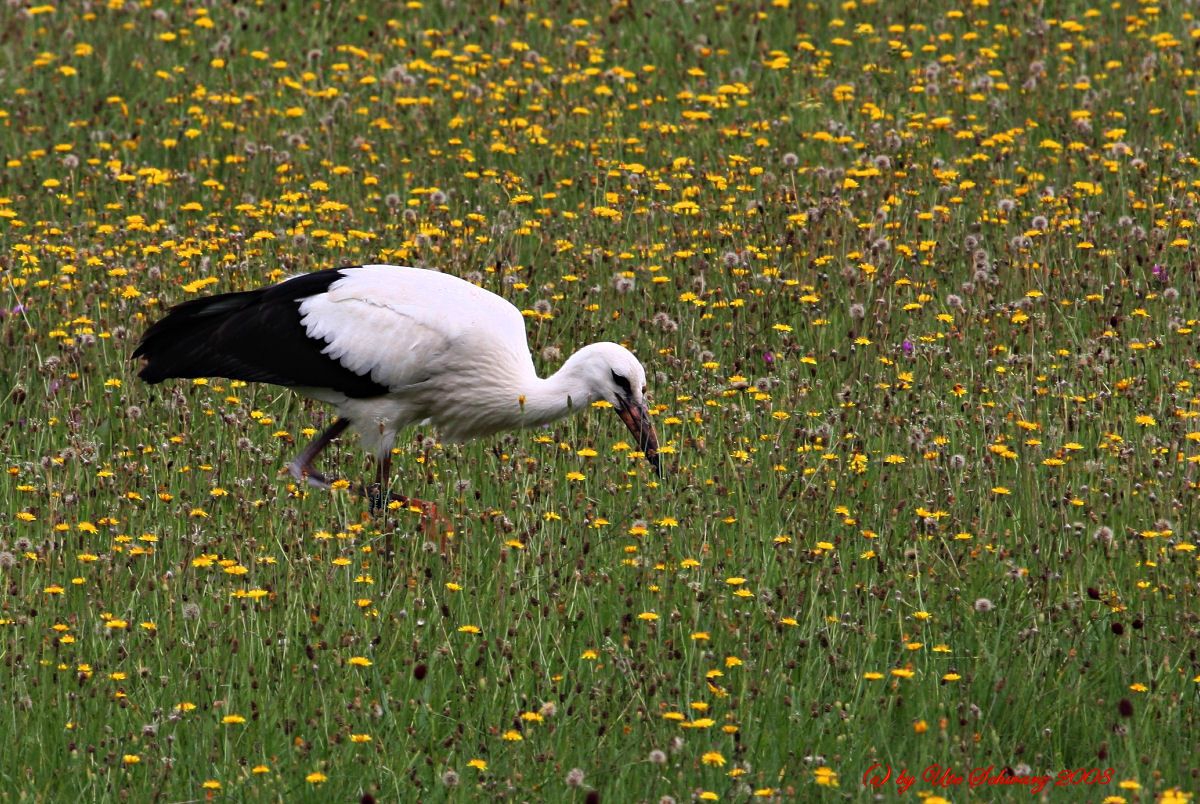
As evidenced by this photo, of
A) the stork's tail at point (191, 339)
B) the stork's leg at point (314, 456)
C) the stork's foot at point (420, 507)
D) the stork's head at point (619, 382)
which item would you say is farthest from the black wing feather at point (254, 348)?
the stork's head at point (619, 382)

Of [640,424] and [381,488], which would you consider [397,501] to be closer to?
[381,488]

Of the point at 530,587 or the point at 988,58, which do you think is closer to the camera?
the point at 530,587

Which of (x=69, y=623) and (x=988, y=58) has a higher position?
(x=988, y=58)

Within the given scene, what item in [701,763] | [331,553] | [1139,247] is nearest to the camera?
[701,763]

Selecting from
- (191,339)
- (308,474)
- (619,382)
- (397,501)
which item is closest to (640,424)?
(619,382)

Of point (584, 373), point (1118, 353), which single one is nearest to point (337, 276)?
point (584, 373)

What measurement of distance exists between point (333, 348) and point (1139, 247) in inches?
150

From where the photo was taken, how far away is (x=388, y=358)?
7977 mm

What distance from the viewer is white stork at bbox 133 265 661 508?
7.94 meters

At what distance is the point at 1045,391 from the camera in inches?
307

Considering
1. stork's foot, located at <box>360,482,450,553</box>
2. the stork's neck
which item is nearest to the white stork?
the stork's neck

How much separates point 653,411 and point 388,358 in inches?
40.8

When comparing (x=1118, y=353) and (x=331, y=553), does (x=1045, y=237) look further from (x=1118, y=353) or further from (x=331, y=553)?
(x=331, y=553)

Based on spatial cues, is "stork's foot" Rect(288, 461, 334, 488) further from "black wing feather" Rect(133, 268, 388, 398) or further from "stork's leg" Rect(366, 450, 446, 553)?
"black wing feather" Rect(133, 268, 388, 398)
